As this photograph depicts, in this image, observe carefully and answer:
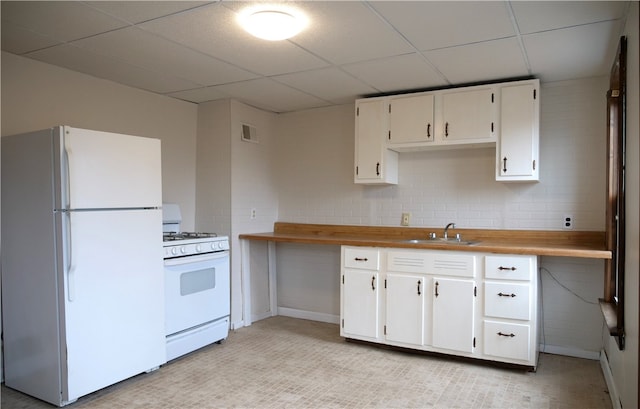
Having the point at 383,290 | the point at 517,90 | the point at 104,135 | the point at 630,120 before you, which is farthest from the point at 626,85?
the point at 104,135

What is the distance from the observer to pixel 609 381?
9.15ft

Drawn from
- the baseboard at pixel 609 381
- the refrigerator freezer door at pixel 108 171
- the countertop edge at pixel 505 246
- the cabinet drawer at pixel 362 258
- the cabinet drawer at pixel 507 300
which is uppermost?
the refrigerator freezer door at pixel 108 171

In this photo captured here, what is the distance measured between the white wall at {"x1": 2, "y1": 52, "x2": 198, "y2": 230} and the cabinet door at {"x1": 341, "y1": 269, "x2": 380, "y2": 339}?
171 centimetres

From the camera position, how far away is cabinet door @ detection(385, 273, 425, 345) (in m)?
3.43

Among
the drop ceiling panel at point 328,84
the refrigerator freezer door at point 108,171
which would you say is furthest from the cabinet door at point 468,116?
the refrigerator freezer door at point 108,171

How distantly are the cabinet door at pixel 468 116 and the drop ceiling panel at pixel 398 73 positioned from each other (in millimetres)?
191

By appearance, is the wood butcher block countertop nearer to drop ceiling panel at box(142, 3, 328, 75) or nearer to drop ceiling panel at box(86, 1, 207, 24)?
drop ceiling panel at box(142, 3, 328, 75)

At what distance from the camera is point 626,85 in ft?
7.71

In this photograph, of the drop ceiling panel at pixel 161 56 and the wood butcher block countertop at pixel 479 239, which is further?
the wood butcher block countertop at pixel 479 239

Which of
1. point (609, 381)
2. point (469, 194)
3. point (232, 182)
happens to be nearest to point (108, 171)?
point (232, 182)

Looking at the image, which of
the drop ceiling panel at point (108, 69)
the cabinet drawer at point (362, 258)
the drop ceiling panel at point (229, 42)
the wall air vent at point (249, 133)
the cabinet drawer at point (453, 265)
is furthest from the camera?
the wall air vent at point (249, 133)

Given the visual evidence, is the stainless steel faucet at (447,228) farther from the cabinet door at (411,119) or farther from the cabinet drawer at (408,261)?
the cabinet door at (411,119)

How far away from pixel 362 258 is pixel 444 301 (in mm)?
738

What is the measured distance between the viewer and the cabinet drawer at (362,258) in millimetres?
3619
